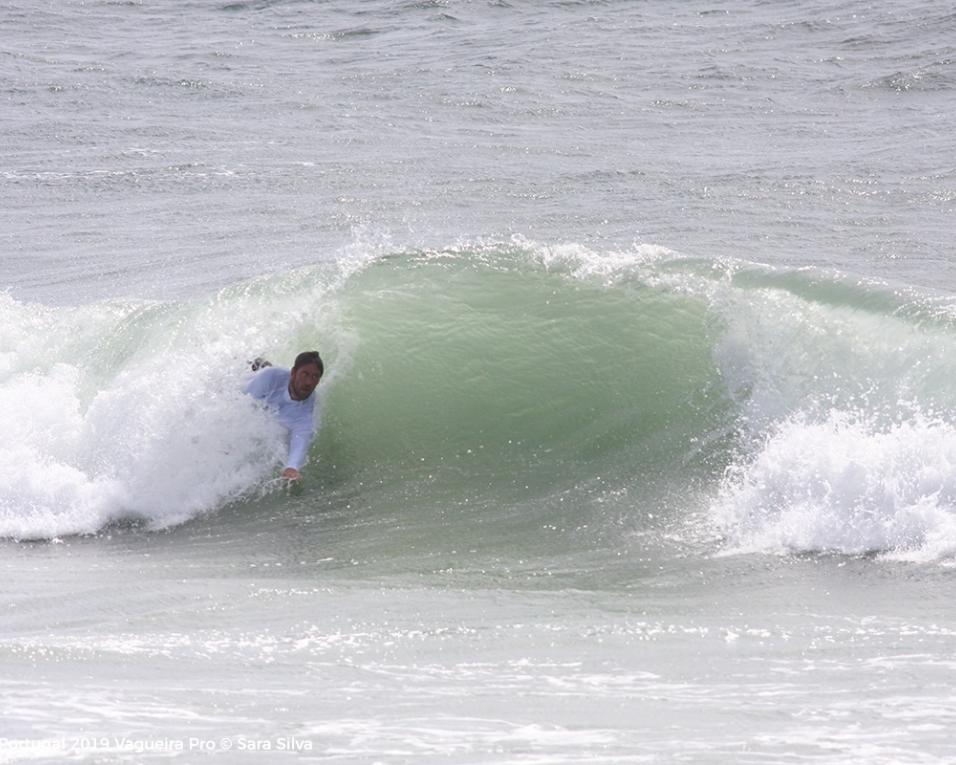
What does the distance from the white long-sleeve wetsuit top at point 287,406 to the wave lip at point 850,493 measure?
2561mm

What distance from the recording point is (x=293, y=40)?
82.3 ft

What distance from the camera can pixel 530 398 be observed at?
10.3m

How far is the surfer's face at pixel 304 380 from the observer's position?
872 centimetres

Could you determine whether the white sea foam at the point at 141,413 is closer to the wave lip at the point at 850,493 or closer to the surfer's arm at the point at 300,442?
the surfer's arm at the point at 300,442

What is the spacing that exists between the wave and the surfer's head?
73cm

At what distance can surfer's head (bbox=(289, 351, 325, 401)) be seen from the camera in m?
8.72

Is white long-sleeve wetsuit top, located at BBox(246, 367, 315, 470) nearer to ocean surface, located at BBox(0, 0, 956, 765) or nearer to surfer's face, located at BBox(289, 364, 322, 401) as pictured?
surfer's face, located at BBox(289, 364, 322, 401)

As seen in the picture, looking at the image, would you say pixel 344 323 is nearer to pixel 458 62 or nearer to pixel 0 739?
pixel 0 739

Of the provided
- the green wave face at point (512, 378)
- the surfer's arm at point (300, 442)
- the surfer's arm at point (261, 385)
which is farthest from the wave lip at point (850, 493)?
the surfer's arm at point (261, 385)

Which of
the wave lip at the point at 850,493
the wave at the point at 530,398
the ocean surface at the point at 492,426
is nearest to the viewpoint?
the ocean surface at the point at 492,426

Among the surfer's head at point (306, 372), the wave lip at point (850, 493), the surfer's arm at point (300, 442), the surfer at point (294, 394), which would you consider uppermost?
the surfer's head at point (306, 372)

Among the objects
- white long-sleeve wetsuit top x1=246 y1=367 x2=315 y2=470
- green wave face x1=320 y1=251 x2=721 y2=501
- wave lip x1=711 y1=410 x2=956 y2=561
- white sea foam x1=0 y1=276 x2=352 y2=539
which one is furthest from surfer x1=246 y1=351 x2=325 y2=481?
wave lip x1=711 y1=410 x2=956 y2=561

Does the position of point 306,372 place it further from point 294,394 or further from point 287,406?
point 287,406

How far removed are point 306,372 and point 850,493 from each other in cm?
329
